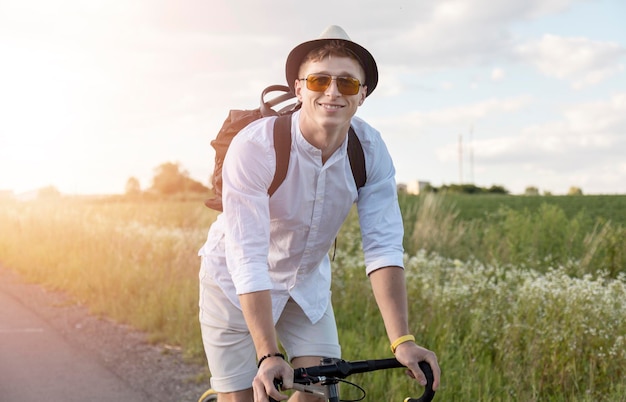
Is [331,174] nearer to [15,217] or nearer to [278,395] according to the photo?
[278,395]

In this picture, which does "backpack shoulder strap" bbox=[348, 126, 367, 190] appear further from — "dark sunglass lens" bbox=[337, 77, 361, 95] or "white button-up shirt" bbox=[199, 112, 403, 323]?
"dark sunglass lens" bbox=[337, 77, 361, 95]

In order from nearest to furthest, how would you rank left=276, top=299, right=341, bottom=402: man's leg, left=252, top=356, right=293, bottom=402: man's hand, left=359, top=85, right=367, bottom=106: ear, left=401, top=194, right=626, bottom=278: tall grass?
1. left=252, top=356, right=293, bottom=402: man's hand
2. left=359, top=85, right=367, bottom=106: ear
3. left=276, top=299, right=341, bottom=402: man's leg
4. left=401, top=194, right=626, bottom=278: tall grass

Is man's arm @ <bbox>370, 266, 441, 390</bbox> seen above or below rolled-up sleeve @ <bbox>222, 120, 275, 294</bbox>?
below

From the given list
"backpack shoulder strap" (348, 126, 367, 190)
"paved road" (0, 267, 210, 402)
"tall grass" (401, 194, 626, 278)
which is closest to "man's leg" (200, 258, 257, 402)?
"backpack shoulder strap" (348, 126, 367, 190)

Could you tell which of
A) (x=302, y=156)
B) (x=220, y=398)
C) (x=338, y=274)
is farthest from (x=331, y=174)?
(x=338, y=274)

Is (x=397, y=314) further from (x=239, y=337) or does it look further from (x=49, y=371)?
(x=49, y=371)

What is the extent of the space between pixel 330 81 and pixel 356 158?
42 cm

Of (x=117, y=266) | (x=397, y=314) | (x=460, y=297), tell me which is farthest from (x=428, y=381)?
(x=117, y=266)

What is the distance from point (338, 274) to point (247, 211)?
5765 millimetres

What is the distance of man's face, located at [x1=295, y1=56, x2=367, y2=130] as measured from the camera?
279 centimetres

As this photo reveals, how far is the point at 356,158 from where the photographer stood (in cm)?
310

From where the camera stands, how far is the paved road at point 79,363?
19.5ft

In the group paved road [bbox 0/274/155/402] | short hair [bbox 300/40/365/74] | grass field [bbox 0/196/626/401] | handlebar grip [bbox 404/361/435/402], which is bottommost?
paved road [bbox 0/274/155/402]

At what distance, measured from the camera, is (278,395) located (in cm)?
234
